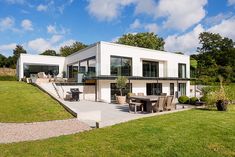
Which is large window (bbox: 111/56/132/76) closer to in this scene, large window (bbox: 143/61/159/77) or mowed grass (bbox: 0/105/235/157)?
large window (bbox: 143/61/159/77)

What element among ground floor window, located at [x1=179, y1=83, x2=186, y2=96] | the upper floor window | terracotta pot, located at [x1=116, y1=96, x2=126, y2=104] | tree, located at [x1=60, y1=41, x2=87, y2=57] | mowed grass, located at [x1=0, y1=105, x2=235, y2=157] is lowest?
mowed grass, located at [x1=0, y1=105, x2=235, y2=157]

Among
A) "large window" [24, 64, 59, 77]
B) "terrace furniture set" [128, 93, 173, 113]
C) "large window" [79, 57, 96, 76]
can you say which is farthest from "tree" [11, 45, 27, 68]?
"terrace furniture set" [128, 93, 173, 113]

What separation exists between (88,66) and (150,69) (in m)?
8.31

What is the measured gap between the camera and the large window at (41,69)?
31206mm

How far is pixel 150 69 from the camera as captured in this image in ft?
93.0

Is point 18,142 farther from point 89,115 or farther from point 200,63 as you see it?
point 200,63

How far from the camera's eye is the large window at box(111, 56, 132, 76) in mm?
23391

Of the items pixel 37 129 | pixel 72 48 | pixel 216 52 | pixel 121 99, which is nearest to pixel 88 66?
pixel 121 99

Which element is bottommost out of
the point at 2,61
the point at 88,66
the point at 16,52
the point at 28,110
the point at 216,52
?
the point at 28,110

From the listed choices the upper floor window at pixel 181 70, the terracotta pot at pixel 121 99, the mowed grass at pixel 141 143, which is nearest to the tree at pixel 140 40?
the upper floor window at pixel 181 70

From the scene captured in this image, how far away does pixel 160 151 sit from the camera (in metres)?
6.13

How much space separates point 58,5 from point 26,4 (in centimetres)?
265

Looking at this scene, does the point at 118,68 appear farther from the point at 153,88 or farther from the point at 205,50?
the point at 205,50

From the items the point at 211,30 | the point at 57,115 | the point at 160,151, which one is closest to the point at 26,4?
the point at 57,115
